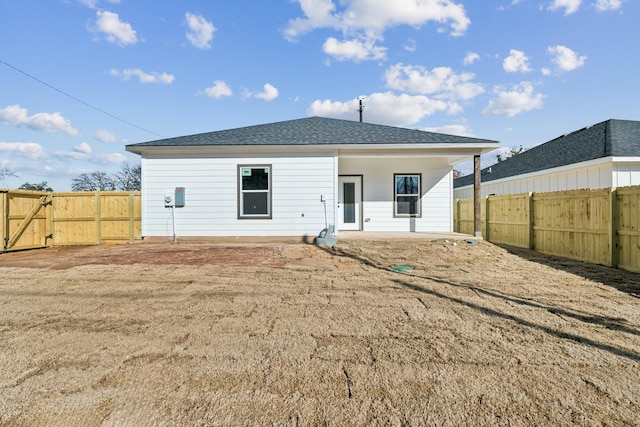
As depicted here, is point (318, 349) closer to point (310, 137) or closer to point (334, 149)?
point (334, 149)

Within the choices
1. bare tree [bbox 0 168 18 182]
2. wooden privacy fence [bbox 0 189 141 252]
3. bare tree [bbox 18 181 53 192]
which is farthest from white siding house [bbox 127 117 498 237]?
bare tree [bbox 18 181 53 192]

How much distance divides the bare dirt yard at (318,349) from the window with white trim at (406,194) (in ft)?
19.4

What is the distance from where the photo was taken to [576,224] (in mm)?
8266

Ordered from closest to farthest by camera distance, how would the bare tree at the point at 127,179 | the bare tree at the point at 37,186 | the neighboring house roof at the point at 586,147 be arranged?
the neighboring house roof at the point at 586,147, the bare tree at the point at 37,186, the bare tree at the point at 127,179

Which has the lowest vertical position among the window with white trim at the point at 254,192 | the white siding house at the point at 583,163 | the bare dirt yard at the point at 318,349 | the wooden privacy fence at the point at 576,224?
the bare dirt yard at the point at 318,349

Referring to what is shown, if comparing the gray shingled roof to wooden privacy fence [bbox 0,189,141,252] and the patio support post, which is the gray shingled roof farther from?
wooden privacy fence [bbox 0,189,141,252]

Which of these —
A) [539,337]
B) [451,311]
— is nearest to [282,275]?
[451,311]

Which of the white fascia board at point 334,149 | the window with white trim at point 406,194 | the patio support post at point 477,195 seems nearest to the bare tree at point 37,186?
the white fascia board at point 334,149

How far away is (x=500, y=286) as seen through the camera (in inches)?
220

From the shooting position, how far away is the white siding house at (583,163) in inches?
435

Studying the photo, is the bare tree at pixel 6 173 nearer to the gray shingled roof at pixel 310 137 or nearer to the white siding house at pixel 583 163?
the gray shingled roof at pixel 310 137

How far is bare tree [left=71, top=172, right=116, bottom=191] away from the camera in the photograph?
90.5ft

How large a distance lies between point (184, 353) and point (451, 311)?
3077mm

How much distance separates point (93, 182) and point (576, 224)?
104 ft
